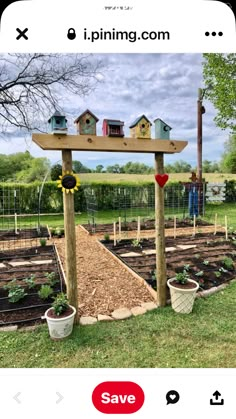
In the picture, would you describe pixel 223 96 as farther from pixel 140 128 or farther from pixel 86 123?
pixel 86 123

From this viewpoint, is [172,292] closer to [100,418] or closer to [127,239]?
[100,418]

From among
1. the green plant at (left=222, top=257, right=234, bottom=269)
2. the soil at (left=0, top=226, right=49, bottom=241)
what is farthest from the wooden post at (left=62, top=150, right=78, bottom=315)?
the soil at (left=0, top=226, right=49, bottom=241)

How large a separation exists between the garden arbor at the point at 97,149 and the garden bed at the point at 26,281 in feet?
1.88

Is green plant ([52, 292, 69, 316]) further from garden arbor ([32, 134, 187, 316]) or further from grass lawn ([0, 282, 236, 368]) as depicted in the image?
grass lawn ([0, 282, 236, 368])

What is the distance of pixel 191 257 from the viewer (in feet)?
12.0

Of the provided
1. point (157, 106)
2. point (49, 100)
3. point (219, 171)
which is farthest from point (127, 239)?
point (219, 171)

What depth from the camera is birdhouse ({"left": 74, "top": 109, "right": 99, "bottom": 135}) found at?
5.84 ft

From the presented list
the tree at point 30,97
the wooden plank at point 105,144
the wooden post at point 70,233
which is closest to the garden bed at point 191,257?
the wooden post at point 70,233

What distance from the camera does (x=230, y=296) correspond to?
8.36ft

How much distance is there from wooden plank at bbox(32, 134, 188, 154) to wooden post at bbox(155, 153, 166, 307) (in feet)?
0.36

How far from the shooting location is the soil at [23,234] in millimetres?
5352

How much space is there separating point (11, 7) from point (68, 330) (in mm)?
2054

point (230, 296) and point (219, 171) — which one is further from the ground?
point (219, 171)

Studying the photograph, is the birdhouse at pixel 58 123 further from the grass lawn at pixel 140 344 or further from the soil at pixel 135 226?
the soil at pixel 135 226
